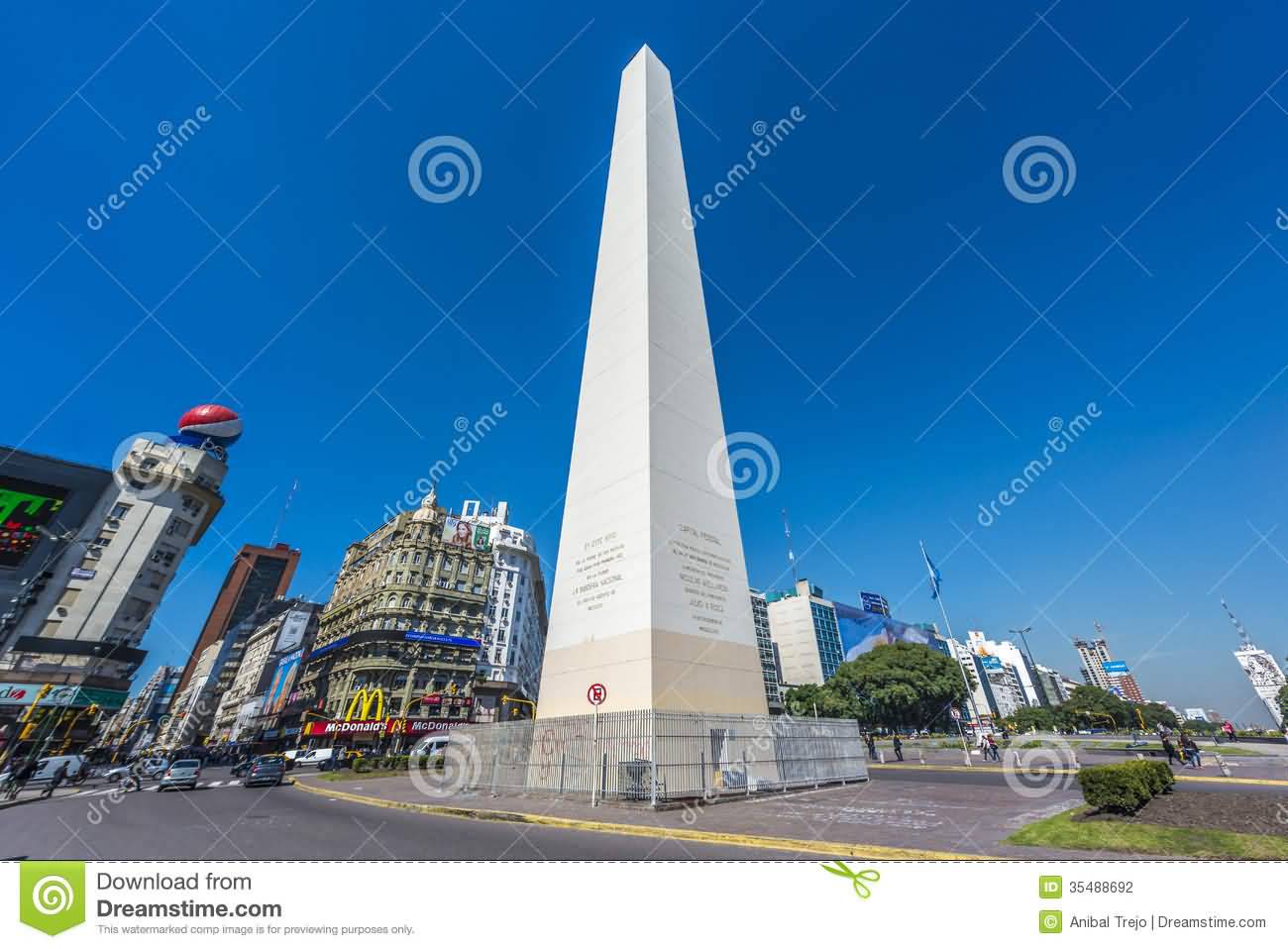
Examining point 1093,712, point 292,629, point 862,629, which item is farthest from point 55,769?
point 1093,712

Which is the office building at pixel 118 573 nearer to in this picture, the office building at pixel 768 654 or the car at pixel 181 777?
the car at pixel 181 777

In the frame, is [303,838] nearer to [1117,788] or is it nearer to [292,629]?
[1117,788]

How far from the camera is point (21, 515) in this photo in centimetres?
4181

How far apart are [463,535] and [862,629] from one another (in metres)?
94.6

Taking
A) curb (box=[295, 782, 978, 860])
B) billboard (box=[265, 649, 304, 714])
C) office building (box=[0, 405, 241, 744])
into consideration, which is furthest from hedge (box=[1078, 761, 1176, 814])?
billboard (box=[265, 649, 304, 714])

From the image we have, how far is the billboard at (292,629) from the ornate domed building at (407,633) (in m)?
15.4

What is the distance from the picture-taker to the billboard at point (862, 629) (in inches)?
4451

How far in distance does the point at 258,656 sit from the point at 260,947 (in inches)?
4741

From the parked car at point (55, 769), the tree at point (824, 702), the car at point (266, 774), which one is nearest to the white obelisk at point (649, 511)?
the car at point (266, 774)

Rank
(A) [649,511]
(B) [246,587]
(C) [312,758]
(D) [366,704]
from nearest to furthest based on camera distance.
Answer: (A) [649,511] < (C) [312,758] < (D) [366,704] < (B) [246,587]

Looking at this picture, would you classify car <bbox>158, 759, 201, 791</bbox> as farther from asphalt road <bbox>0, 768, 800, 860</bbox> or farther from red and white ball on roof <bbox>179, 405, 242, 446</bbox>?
red and white ball on roof <bbox>179, 405, 242, 446</bbox>

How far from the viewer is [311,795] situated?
724 inches

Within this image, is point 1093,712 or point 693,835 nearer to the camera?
point 693,835

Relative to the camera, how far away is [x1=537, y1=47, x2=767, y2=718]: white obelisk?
14586 mm
